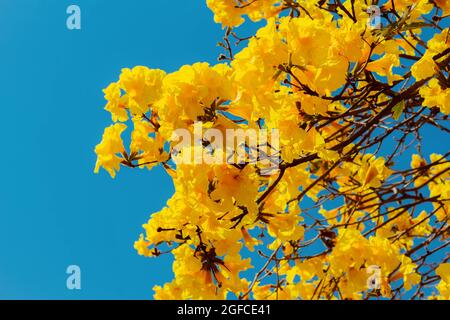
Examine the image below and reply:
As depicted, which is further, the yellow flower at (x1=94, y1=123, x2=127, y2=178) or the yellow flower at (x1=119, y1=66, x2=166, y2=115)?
the yellow flower at (x1=94, y1=123, x2=127, y2=178)

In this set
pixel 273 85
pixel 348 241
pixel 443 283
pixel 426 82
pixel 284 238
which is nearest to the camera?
pixel 273 85

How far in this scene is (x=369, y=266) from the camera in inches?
109

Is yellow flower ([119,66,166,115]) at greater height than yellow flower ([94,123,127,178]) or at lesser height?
greater

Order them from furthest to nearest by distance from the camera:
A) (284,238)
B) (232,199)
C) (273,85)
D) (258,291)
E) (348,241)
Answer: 1. (258,291)
2. (348,241)
3. (284,238)
4. (232,199)
5. (273,85)

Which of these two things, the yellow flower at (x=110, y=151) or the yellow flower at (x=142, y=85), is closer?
the yellow flower at (x=142, y=85)

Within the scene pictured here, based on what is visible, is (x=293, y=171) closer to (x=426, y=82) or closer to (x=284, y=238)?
(x=284, y=238)

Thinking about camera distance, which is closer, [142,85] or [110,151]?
[142,85]

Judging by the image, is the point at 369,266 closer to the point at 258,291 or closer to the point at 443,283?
the point at 443,283

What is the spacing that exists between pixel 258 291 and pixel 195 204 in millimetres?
1967

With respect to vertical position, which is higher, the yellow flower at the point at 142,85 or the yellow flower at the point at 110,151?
the yellow flower at the point at 142,85

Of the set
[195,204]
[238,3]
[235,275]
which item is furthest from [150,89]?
[235,275]

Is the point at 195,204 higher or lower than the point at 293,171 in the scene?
lower

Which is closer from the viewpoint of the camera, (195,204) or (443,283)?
(195,204)
